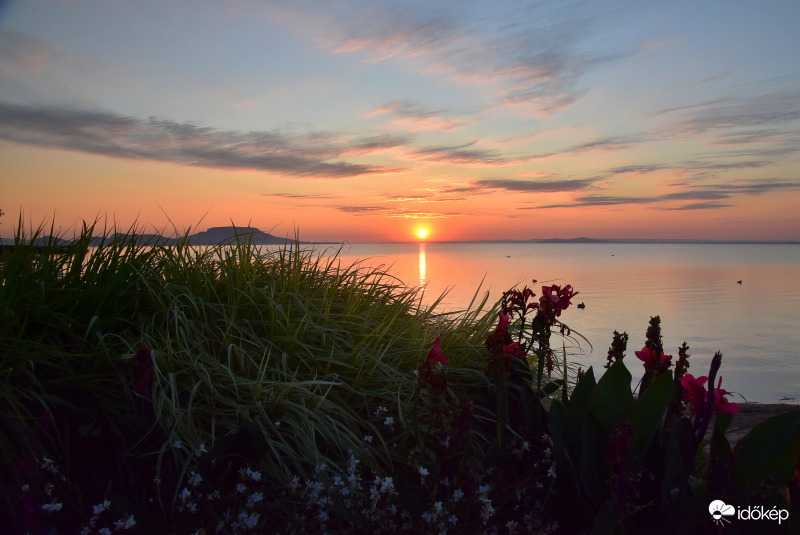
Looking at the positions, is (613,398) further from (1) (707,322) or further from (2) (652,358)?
(1) (707,322)

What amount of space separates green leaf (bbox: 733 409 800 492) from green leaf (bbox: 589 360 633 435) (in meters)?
0.41

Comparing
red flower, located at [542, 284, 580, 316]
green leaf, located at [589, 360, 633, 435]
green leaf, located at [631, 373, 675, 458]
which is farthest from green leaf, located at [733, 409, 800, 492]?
red flower, located at [542, 284, 580, 316]

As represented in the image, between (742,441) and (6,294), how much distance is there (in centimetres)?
360

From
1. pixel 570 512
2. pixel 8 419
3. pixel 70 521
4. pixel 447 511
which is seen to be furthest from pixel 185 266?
pixel 570 512

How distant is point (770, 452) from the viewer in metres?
2.03

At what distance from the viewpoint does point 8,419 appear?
93.1 inches

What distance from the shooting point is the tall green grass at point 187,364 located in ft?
8.03

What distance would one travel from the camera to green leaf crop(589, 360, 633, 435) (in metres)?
2.22

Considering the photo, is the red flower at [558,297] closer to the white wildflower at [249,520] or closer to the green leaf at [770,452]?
the green leaf at [770,452]

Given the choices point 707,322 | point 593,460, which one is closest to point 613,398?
point 593,460

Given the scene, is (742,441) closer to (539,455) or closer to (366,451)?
(539,455)

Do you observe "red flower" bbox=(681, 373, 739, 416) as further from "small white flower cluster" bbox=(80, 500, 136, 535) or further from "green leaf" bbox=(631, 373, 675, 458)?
"small white flower cluster" bbox=(80, 500, 136, 535)

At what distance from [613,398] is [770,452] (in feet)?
1.88

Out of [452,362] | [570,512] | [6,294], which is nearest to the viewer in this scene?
[570,512]
